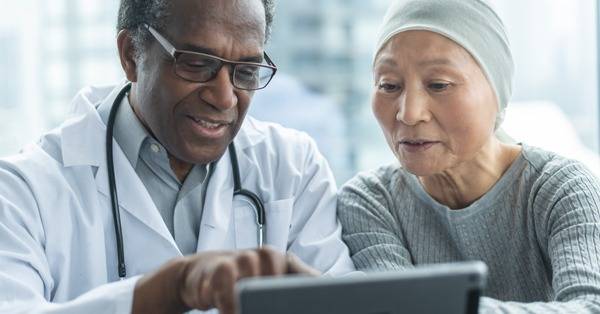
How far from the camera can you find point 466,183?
1.67m

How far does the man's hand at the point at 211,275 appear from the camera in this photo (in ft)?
3.00

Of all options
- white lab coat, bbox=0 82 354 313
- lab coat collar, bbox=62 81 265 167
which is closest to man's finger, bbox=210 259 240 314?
white lab coat, bbox=0 82 354 313

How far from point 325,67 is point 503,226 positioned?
4.59ft

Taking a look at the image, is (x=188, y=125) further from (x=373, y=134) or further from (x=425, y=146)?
(x=373, y=134)

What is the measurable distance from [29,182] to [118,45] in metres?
0.39

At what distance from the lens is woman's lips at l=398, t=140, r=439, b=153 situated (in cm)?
155

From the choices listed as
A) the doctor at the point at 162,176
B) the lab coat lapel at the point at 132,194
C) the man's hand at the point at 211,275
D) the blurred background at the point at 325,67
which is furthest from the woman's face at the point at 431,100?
the blurred background at the point at 325,67

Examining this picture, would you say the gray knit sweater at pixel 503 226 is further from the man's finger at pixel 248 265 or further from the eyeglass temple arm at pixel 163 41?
the man's finger at pixel 248 265

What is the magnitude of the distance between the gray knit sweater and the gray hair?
45 centimetres

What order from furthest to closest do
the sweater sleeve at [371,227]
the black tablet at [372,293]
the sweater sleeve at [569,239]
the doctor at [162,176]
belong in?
the sweater sleeve at [371,227], the doctor at [162,176], the sweater sleeve at [569,239], the black tablet at [372,293]

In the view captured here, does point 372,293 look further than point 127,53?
No

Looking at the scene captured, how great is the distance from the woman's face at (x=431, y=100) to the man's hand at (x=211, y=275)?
64 cm

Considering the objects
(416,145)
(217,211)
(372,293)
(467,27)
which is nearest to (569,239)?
(416,145)

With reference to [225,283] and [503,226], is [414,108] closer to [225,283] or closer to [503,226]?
[503,226]
